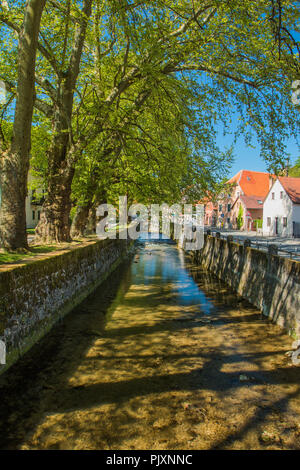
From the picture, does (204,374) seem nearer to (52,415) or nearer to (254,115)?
(52,415)

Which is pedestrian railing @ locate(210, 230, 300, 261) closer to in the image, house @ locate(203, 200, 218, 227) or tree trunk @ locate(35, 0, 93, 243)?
tree trunk @ locate(35, 0, 93, 243)

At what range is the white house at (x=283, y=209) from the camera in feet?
141

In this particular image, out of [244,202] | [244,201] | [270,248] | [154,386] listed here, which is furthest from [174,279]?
[244,201]

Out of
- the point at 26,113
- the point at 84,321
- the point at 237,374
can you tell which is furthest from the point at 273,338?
the point at 26,113

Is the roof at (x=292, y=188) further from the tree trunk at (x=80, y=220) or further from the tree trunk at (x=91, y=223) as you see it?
the tree trunk at (x=80, y=220)

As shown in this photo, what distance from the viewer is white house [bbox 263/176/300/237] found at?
4309cm

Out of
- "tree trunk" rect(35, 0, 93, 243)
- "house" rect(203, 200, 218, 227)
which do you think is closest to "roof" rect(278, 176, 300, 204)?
"house" rect(203, 200, 218, 227)

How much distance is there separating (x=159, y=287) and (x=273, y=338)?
7495 mm

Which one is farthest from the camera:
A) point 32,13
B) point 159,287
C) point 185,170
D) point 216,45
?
point 159,287

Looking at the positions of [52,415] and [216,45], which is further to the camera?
[216,45]

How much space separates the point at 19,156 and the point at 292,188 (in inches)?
1729

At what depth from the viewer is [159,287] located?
49.6 feet

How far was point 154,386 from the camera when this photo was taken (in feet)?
18.5

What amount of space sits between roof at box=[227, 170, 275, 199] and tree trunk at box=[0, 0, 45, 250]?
59045mm
